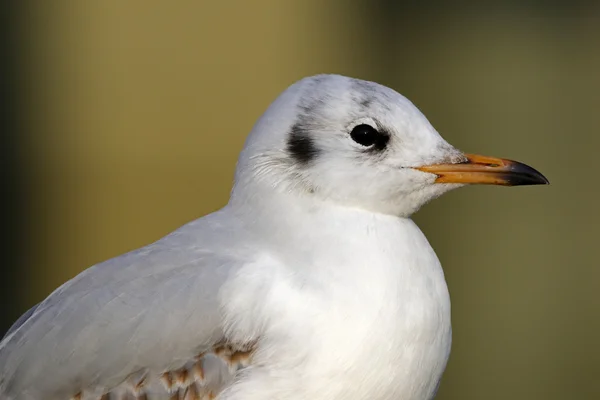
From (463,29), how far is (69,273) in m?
1.74

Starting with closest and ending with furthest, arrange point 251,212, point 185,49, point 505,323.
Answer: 1. point 251,212
2. point 185,49
3. point 505,323

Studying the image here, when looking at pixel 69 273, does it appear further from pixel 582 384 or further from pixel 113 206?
pixel 582 384

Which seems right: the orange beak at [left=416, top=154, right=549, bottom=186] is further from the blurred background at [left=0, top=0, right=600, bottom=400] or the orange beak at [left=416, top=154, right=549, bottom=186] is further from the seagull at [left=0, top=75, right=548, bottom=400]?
the blurred background at [left=0, top=0, right=600, bottom=400]

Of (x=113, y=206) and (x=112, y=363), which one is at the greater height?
(x=112, y=363)

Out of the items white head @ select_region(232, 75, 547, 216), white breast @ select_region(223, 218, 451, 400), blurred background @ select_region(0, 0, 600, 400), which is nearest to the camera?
white breast @ select_region(223, 218, 451, 400)

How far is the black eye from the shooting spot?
1893 mm

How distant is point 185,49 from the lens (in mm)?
4059

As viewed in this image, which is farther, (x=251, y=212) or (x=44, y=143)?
(x=44, y=143)

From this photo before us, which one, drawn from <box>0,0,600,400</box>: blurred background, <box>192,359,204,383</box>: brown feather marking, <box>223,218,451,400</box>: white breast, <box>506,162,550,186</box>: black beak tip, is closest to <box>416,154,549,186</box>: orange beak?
<box>506,162,550,186</box>: black beak tip

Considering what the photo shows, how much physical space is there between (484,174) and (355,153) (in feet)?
0.72

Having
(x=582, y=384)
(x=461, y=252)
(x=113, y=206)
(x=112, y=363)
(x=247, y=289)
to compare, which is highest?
(x=247, y=289)

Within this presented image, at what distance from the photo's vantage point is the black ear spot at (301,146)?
6.21 feet

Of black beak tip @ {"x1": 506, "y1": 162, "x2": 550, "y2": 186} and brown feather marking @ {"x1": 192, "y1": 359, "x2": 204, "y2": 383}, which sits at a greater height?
black beak tip @ {"x1": 506, "y1": 162, "x2": 550, "y2": 186}

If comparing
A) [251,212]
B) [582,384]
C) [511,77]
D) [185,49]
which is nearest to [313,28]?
[185,49]
